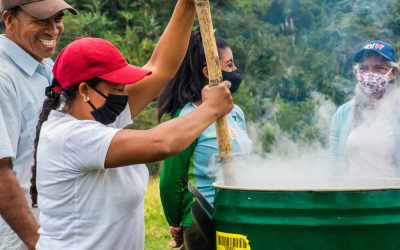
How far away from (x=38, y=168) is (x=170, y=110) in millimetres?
1611

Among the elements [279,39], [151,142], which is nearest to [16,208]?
[151,142]

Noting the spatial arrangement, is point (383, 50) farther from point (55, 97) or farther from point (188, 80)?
point (55, 97)

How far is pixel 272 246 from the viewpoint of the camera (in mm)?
2904

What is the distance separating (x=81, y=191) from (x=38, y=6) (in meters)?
1.27

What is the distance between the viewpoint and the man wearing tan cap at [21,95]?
11.1 ft

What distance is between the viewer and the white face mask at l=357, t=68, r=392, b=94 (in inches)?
205

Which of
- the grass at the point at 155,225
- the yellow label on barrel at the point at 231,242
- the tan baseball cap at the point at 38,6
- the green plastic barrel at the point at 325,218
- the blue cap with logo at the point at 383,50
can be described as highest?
the tan baseball cap at the point at 38,6

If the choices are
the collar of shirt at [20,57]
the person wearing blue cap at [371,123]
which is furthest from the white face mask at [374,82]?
the collar of shirt at [20,57]

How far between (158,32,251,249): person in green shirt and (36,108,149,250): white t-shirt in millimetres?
1063

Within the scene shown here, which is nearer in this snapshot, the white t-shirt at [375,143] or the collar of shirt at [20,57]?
the collar of shirt at [20,57]

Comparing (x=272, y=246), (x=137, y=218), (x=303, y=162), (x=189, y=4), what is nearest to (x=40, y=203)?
(x=137, y=218)

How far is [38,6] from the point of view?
149 inches

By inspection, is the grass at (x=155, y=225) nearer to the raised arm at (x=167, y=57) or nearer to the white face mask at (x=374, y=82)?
the white face mask at (x=374, y=82)

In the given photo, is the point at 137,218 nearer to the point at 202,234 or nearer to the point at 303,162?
the point at 202,234
